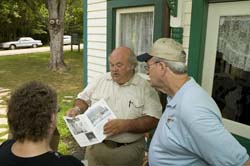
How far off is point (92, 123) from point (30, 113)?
1.05m

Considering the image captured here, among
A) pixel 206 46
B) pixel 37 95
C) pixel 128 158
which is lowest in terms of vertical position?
pixel 128 158

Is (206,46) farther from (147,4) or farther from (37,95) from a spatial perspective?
(37,95)

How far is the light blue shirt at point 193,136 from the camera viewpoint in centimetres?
148

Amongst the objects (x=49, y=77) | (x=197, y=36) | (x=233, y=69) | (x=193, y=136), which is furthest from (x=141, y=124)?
(x=49, y=77)

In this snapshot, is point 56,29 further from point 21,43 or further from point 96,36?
point 21,43

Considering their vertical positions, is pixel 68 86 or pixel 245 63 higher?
pixel 245 63

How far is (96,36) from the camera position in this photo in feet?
16.1

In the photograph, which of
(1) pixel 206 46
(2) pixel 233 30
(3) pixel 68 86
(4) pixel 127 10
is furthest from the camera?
(3) pixel 68 86

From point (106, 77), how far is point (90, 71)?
2.65m

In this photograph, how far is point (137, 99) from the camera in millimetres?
2418

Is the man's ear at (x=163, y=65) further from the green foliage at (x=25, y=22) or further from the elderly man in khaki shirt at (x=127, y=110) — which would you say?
the green foliage at (x=25, y=22)

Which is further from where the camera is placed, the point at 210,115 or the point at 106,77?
the point at 106,77

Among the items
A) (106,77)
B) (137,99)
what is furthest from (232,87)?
(106,77)

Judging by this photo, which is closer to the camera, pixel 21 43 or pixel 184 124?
pixel 184 124
